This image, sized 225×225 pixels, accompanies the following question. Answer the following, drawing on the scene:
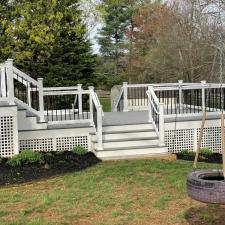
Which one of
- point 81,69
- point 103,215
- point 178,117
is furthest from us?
point 81,69

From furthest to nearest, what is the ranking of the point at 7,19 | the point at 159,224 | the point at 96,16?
the point at 96,16
the point at 7,19
the point at 159,224

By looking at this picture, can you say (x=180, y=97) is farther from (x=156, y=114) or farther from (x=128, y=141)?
(x=128, y=141)

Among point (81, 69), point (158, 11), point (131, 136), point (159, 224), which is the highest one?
point (158, 11)

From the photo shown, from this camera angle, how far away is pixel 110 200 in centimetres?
657

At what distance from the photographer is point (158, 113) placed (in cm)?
1033

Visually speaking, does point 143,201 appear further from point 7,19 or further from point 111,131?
point 7,19

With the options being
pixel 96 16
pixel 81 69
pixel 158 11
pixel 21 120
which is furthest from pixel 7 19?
pixel 158 11

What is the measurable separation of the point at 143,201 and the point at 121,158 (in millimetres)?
3432

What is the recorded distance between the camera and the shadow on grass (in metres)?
5.48

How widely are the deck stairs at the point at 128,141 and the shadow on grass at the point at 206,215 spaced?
4.01 metres

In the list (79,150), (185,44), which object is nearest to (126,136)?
(79,150)

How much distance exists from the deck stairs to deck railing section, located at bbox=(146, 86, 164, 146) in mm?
148

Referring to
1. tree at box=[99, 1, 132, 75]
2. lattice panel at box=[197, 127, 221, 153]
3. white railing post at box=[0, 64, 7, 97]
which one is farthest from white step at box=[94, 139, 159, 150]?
tree at box=[99, 1, 132, 75]

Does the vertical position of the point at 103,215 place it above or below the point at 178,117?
below
